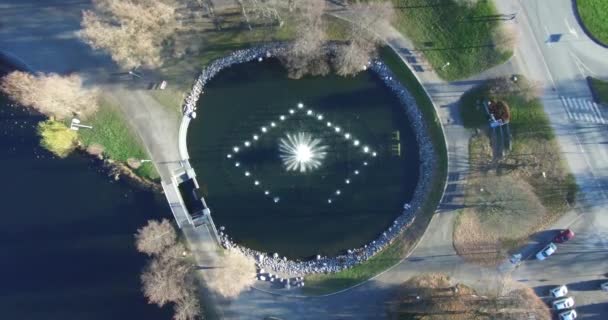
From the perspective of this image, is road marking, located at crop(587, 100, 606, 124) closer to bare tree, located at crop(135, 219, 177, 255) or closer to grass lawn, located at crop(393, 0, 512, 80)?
grass lawn, located at crop(393, 0, 512, 80)

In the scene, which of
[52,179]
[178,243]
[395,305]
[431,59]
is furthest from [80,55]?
[395,305]

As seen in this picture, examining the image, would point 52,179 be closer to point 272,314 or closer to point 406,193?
point 272,314

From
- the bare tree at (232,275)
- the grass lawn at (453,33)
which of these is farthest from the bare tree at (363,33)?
the bare tree at (232,275)

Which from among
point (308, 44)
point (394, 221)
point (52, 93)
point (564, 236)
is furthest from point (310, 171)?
point (52, 93)

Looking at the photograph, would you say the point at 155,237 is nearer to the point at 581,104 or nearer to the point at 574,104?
the point at 574,104

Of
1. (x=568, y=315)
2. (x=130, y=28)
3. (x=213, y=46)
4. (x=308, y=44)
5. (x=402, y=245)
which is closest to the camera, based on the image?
(x=130, y=28)

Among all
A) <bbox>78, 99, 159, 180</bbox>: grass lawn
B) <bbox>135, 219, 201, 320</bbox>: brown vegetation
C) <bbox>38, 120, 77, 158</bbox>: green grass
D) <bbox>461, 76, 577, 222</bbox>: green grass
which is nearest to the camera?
<bbox>135, 219, 201, 320</bbox>: brown vegetation

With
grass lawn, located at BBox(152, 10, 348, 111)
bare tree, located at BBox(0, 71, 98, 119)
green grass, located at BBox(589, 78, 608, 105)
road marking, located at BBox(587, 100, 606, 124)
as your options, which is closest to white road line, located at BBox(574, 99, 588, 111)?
road marking, located at BBox(587, 100, 606, 124)
